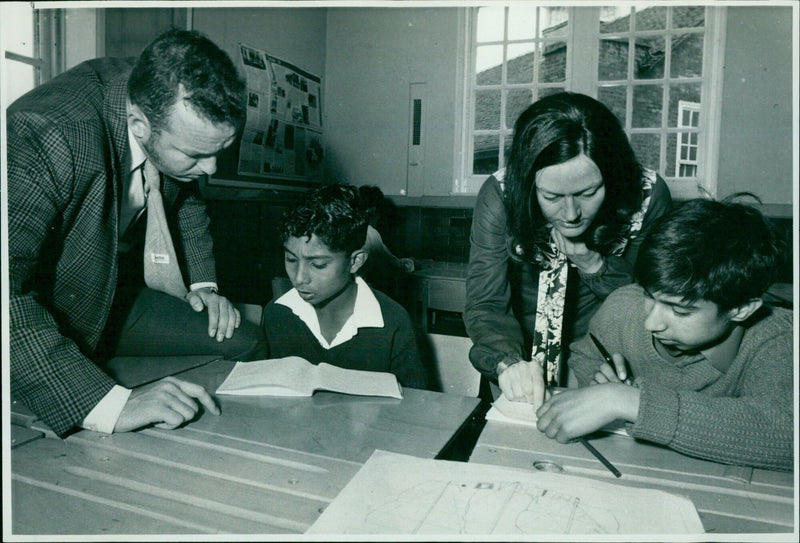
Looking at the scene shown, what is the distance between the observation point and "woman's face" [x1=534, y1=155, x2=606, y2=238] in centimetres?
125

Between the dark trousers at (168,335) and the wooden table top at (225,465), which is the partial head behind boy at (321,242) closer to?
the dark trousers at (168,335)

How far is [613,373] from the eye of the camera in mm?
1145

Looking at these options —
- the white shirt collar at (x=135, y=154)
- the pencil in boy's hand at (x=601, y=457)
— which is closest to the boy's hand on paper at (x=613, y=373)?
the pencil in boy's hand at (x=601, y=457)

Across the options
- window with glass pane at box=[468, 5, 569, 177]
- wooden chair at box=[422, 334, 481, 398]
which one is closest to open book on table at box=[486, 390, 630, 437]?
wooden chair at box=[422, 334, 481, 398]

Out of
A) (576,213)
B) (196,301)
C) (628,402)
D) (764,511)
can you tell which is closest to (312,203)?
(196,301)

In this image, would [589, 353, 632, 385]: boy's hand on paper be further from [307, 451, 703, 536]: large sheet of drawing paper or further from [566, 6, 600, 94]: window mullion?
[566, 6, 600, 94]: window mullion

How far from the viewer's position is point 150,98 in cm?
110

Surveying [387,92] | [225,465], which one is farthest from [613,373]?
[387,92]

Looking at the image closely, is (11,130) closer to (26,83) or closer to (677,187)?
(26,83)

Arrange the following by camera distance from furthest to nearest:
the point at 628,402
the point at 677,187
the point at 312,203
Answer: the point at 677,187 → the point at 312,203 → the point at 628,402

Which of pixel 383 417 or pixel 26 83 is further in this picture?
pixel 26 83

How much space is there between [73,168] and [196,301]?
1.85 ft

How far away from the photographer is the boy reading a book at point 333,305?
1.66 m

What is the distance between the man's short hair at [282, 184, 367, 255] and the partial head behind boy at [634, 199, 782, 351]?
2.84 feet
